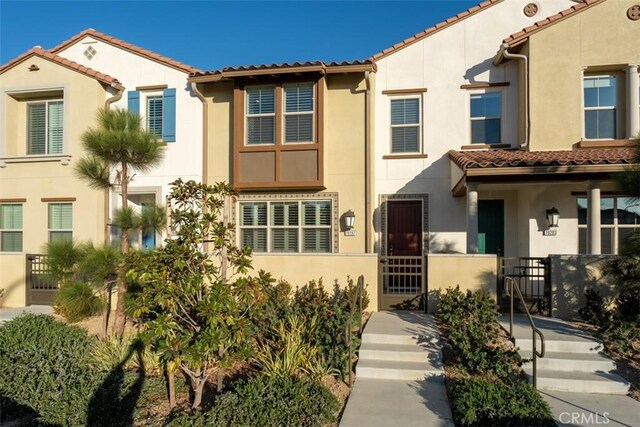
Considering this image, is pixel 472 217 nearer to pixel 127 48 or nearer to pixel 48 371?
pixel 48 371

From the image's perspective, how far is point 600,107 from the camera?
942 centimetres

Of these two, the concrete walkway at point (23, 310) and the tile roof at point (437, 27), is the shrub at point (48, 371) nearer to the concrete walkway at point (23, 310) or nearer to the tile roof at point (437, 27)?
the concrete walkway at point (23, 310)

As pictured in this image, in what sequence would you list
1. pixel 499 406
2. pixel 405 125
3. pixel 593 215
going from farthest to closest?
pixel 405 125
pixel 593 215
pixel 499 406

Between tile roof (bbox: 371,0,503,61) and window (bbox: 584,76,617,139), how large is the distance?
303 centimetres

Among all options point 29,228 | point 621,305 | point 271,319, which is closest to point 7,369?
point 271,319

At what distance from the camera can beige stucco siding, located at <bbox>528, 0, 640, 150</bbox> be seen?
29.9ft

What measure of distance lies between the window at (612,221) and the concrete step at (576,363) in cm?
450

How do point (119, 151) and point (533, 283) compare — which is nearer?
point (119, 151)

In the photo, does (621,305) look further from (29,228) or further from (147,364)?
(29,228)

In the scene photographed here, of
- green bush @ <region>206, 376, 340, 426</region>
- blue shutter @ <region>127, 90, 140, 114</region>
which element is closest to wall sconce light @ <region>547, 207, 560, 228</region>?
green bush @ <region>206, 376, 340, 426</region>

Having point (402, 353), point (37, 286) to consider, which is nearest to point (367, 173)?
point (402, 353)

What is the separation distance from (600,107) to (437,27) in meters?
4.28

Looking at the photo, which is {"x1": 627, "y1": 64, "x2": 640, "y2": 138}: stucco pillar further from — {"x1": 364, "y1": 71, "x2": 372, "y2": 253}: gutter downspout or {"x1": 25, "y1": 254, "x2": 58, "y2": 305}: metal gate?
{"x1": 25, "y1": 254, "x2": 58, "y2": 305}: metal gate

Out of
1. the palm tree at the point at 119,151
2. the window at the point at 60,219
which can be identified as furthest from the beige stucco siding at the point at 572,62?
the window at the point at 60,219
